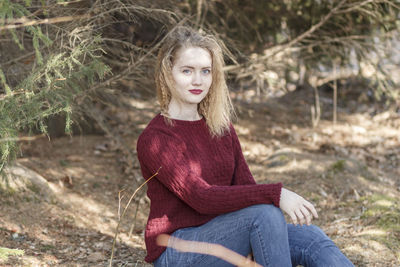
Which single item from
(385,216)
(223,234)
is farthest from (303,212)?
(385,216)

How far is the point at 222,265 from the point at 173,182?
0.48 meters

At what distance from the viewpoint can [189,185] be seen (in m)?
2.41

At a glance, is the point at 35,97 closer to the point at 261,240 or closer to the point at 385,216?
the point at 261,240

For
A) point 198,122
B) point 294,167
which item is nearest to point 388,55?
point 294,167

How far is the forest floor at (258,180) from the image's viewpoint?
3.40m

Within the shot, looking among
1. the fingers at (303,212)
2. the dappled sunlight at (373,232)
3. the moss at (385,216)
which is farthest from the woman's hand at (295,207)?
the dappled sunlight at (373,232)

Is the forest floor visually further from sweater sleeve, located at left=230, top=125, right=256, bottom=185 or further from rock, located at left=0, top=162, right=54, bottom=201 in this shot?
sweater sleeve, located at left=230, top=125, right=256, bottom=185

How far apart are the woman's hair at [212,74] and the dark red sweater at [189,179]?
0.23 feet

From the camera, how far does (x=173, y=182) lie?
2453 mm

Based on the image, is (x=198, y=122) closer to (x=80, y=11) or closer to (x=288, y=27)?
(x=80, y=11)

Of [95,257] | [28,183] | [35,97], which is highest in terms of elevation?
[35,97]

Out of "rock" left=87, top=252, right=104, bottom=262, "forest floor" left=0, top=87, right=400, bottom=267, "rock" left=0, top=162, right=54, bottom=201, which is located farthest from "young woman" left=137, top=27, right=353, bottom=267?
"rock" left=0, top=162, right=54, bottom=201

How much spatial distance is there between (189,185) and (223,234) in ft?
0.97

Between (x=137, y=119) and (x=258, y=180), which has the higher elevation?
(x=137, y=119)
